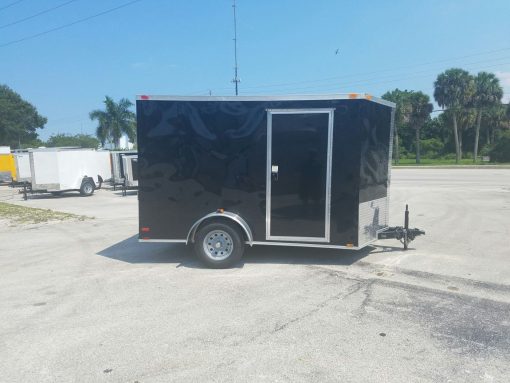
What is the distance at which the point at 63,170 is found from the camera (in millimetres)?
21188

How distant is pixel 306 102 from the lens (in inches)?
268

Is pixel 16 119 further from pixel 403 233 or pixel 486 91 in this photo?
pixel 403 233

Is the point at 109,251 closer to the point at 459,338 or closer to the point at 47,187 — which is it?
the point at 459,338

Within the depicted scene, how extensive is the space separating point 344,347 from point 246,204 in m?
3.27

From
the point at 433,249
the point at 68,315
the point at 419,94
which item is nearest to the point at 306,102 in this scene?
the point at 433,249

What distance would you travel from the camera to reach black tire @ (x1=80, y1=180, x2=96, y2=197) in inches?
852

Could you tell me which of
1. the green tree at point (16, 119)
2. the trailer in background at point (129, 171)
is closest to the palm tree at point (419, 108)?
the trailer in background at point (129, 171)

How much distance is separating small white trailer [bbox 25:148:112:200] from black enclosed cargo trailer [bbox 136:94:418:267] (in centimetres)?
1562

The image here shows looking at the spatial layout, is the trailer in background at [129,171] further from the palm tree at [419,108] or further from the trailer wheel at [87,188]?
the palm tree at [419,108]

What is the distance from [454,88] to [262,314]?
50.7 m

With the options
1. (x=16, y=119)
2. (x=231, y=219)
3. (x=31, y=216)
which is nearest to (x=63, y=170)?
(x=31, y=216)

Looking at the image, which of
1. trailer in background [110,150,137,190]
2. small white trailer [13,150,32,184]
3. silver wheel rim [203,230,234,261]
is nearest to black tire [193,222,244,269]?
silver wheel rim [203,230,234,261]

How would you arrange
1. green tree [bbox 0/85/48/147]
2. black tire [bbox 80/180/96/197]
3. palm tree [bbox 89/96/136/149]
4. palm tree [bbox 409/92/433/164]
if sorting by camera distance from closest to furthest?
black tire [bbox 80/180/96/197] < palm tree [bbox 409/92/433/164] < palm tree [bbox 89/96/136/149] < green tree [bbox 0/85/48/147]

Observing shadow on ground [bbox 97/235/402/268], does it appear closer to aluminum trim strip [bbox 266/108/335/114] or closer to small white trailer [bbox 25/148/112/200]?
aluminum trim strip [bbox 266/108/335/114]
